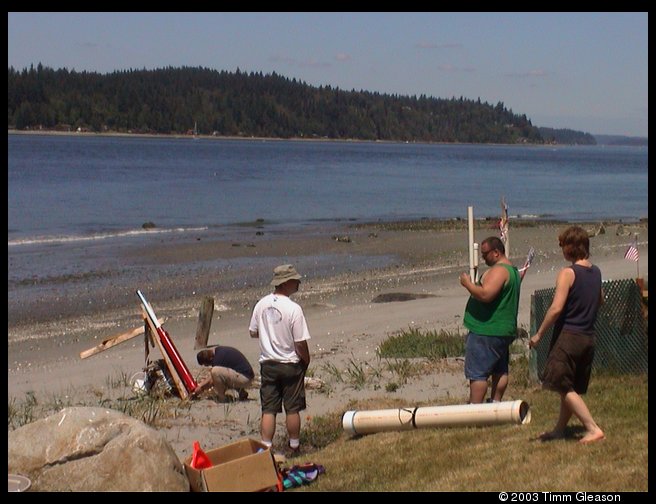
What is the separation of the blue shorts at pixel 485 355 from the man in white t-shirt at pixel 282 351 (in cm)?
131

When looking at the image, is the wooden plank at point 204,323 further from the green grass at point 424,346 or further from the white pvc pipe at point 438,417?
the white pvc pipe at point 438,417

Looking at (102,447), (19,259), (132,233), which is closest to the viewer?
(102,447)

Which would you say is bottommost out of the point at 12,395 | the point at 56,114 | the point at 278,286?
the point at 12,395

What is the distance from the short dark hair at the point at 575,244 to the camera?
23.0 ft

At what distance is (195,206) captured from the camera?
146 feet

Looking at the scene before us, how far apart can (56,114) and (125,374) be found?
172 metres

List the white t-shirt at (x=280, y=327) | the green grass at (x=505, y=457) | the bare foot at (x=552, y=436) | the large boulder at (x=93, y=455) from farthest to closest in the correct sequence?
the white t-shirt at (x=280, y=327), the bare foot at (x=552, y=436), the large boulder at (x=93, y=455), the green grass at (x=505, y=457)

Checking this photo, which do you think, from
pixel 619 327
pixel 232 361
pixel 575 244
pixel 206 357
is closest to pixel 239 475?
pixel 575 244

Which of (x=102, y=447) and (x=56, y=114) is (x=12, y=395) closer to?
(x=102, y=447)

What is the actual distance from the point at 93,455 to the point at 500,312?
10.7 ft

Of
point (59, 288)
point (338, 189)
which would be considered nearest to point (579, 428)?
point (59, 288)

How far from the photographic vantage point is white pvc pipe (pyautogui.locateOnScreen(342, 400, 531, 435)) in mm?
7902

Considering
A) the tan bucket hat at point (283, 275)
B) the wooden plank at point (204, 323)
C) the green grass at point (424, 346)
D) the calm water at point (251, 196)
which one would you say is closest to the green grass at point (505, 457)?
the tan bucket hat at point (283, 275)

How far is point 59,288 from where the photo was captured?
2030 centimetres
